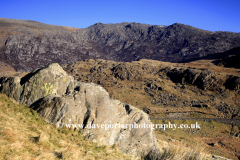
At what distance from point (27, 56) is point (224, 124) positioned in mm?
107422

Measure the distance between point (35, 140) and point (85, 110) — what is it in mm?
4104

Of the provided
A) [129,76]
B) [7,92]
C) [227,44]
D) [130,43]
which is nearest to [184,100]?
[129,76]

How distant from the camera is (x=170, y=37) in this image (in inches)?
6048

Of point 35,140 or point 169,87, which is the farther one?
point 169,87

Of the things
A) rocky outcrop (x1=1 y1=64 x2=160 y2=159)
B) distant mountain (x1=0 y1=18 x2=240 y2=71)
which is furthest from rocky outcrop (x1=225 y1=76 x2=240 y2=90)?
distant mountain (x1=0 y1=18 x2=240 y2=71)

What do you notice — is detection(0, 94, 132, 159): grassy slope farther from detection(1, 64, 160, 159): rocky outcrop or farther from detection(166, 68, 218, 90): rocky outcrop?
detection(166, 68, 218, 90): rocky outcrop

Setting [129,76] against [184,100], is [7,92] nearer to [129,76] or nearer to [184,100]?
[184,100]

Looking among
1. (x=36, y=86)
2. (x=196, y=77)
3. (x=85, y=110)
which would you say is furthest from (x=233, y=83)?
(x=36, y=86)

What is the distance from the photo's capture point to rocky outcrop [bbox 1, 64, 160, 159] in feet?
33.1

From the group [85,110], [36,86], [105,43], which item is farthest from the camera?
[105,43]

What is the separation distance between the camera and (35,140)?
7.23 metres

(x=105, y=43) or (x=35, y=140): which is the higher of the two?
(x=105, y=43)

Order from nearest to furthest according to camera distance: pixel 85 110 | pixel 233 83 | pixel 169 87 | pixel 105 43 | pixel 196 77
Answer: pixel 85 110 < pixel 233 83 < pixel 196 77 < pixel 169 87 < pixel 105 43

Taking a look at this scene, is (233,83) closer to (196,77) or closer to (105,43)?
(196,77)
